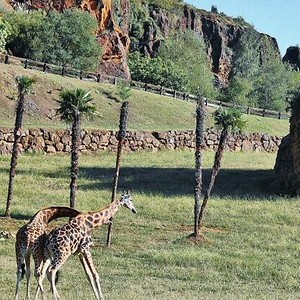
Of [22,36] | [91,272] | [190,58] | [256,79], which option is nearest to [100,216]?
[91,272]

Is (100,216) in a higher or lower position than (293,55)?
lower

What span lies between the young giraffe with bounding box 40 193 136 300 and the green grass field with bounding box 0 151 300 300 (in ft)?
5.43

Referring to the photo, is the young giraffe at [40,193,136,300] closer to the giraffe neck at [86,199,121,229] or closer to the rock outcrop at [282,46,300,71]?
the giraffe neck at [86,199,121,229]

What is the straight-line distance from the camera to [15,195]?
33188mm

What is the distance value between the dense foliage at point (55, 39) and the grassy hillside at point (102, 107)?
70.4ft

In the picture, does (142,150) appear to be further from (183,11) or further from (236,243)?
(183,11)

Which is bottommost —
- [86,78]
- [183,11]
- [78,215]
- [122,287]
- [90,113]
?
[122,287]

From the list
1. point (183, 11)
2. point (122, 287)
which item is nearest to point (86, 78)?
point (122, 287)

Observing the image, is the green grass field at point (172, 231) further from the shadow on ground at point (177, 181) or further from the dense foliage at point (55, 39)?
the dense foliage at point (55, 39)

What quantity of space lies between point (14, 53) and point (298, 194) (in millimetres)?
55731

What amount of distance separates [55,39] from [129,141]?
3729 centimetres

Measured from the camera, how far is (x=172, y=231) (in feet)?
93.0

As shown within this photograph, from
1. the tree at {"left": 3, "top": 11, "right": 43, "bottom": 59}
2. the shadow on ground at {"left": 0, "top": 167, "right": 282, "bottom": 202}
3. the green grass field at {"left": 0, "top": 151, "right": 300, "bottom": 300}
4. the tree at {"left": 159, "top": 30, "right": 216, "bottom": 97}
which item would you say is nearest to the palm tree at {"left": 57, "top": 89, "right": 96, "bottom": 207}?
the green grass field at {"left": 0, "top": 151, "right": 300, "bottom": 300}

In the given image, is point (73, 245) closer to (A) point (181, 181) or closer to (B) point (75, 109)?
(B) point (75, 109)
